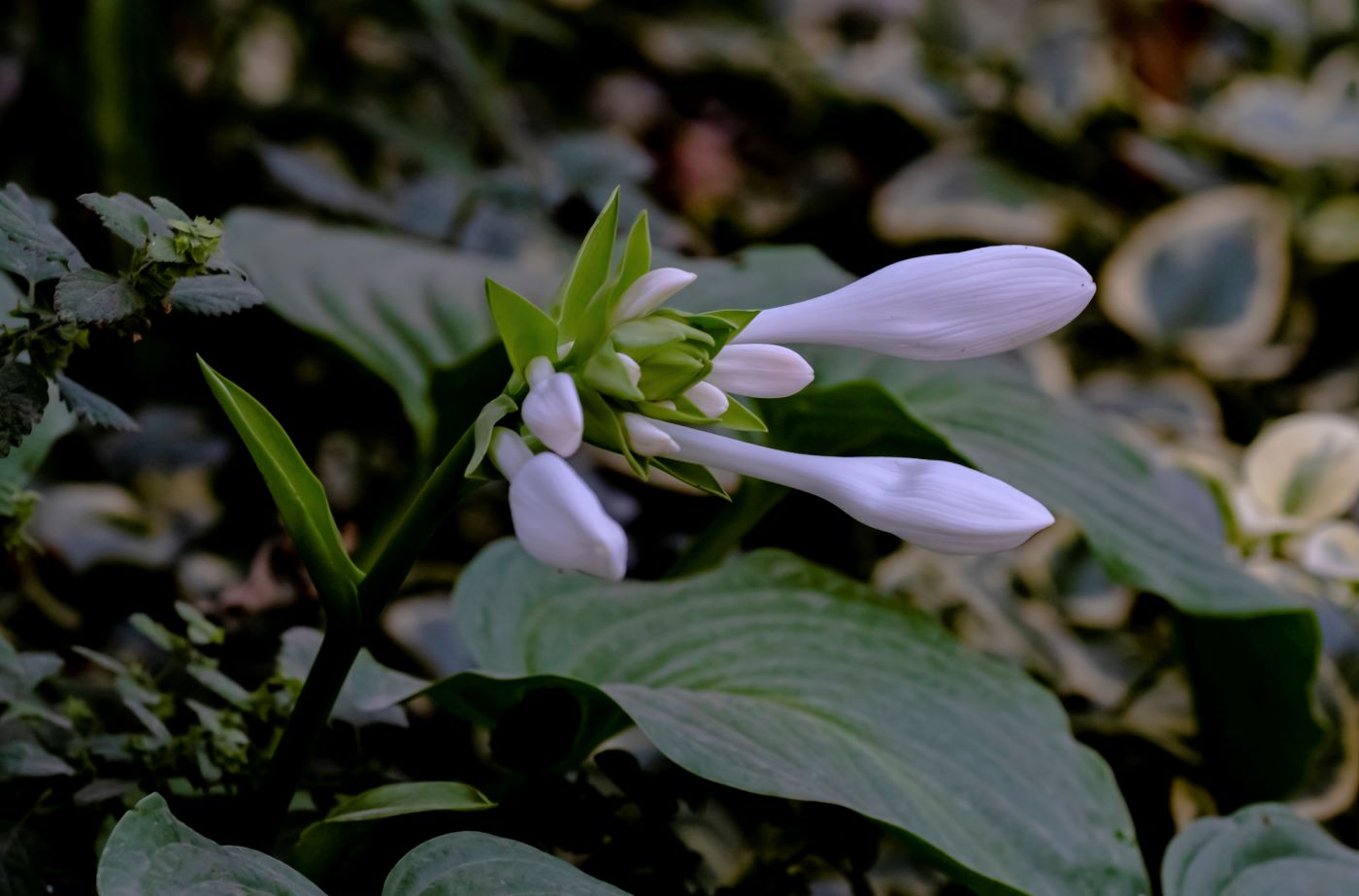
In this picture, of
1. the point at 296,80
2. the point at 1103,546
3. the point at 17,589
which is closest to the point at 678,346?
the point at 1103,546

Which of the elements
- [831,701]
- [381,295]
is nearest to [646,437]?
[831,701]

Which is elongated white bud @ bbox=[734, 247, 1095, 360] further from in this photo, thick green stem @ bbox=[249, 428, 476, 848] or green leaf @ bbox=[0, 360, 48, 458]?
green leaf @ bbox=[0, 360, 48, 458]

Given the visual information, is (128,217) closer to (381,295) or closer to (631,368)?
(631,368)

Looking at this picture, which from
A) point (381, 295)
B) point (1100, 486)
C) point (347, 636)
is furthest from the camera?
point (381, 295)

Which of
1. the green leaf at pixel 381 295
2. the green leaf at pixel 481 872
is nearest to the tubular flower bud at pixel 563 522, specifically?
the green leaf at pixel 481 872

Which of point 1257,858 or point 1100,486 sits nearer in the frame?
point 1257,858

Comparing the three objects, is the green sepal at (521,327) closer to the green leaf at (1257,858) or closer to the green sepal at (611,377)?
the green sepal at (611,377)

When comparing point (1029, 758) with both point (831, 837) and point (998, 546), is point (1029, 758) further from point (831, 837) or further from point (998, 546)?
point (998, 546)
